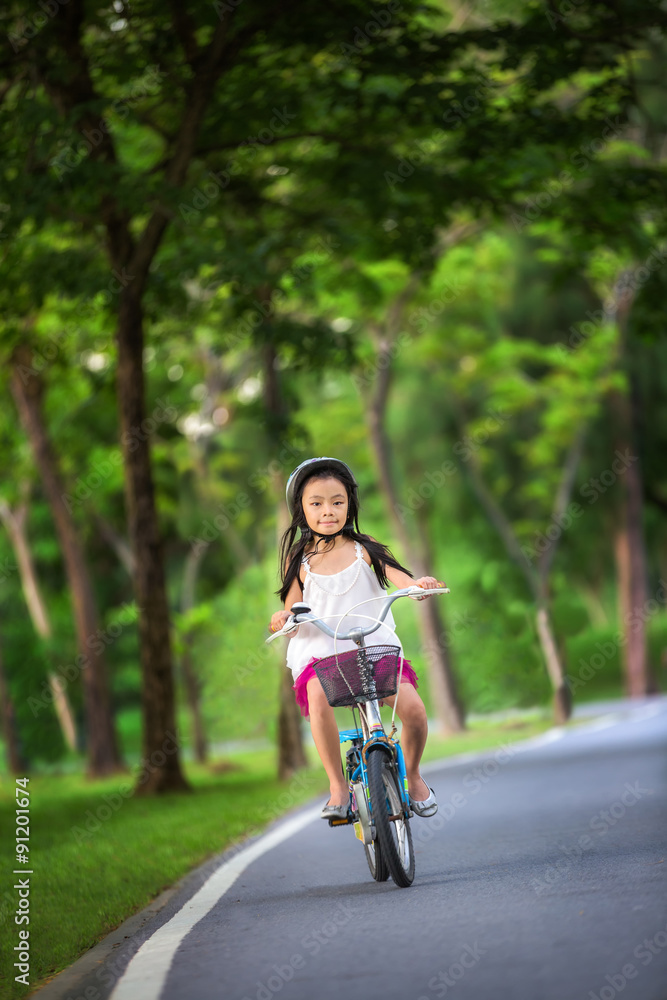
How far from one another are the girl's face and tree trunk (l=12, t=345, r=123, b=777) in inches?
701

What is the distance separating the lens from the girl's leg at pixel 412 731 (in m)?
6.64

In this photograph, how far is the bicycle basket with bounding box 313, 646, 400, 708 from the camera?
633cm

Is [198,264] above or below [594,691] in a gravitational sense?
above

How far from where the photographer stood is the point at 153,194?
13.5 metres

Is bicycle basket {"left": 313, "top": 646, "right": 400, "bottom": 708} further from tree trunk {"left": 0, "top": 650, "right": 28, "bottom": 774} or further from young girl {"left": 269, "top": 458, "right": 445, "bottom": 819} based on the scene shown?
tree trunk {"left": 0, "top": 650, "right": 28, "bottom": 774}

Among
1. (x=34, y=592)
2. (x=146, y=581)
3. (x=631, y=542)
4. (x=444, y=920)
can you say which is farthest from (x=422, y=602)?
(x=444, y=920)

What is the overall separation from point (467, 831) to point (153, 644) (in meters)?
7.59

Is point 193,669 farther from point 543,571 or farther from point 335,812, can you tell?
point 335,812

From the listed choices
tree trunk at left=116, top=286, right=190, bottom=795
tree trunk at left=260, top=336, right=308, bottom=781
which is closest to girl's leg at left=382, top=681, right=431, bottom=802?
tree trunk at left=116, top=286, right=190, bottom=795

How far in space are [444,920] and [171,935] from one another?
130 centimetres

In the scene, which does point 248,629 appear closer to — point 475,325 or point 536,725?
point 536,725

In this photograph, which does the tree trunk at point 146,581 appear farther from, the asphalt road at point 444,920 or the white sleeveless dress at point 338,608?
the white sleeveless dress at point 338,608

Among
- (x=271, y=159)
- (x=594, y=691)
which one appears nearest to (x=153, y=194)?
(x=271, y=159)

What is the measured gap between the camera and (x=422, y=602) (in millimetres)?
27938
